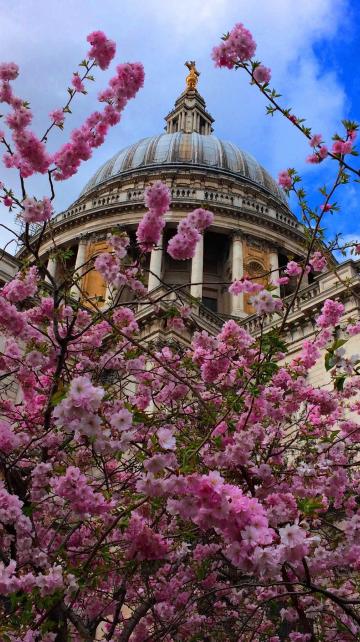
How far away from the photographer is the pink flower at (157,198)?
6547 mm

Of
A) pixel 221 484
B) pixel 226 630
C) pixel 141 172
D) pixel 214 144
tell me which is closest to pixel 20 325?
pixel 221 484

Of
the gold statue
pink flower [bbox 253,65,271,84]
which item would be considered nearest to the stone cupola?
the gold statue

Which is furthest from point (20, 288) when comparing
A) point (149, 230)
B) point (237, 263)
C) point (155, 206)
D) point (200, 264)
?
point (237, 263)

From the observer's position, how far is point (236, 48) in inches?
256

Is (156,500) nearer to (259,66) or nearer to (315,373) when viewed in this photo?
(259,66)

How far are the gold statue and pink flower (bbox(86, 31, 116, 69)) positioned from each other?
51668 mm

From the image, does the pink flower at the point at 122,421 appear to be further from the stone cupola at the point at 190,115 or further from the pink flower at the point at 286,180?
the stone cupola at the point at 190,115

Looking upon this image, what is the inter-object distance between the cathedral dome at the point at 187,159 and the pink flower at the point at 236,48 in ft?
116

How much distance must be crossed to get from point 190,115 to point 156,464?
174 ft

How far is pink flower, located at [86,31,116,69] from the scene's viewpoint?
757cm

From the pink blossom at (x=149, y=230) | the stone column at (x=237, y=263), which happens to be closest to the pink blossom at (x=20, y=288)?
the pink blossom at (x=149, y=230)

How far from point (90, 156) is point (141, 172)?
3542cm

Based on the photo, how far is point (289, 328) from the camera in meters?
19.4

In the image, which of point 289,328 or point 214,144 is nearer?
point 289,328
